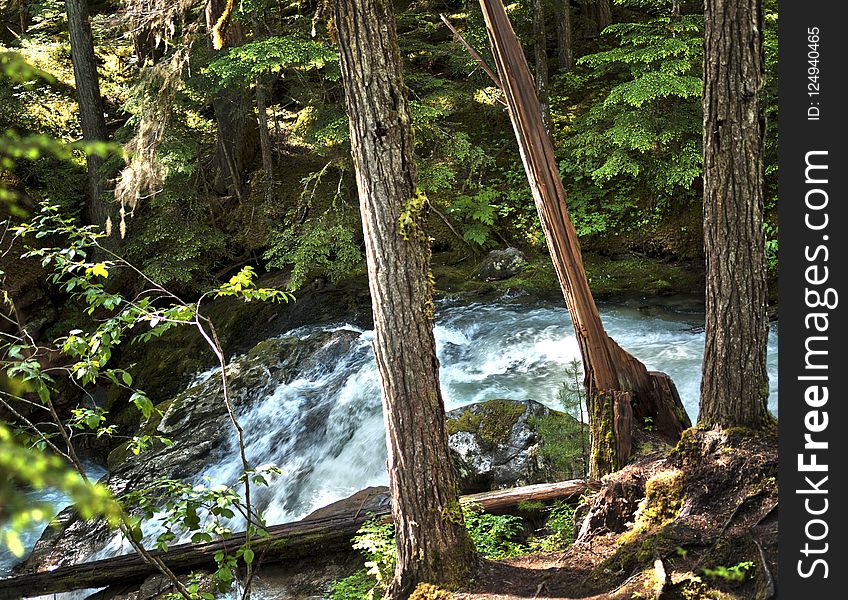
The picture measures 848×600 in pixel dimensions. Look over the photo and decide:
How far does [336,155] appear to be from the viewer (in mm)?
11344

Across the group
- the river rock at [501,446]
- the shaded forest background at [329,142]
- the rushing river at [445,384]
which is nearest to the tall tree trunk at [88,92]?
the shaded forest background at [329,142]

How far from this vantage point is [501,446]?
678 cm

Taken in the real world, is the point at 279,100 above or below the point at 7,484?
above

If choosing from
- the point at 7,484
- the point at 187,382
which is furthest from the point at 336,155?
the point at 7,484

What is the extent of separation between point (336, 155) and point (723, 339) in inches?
322

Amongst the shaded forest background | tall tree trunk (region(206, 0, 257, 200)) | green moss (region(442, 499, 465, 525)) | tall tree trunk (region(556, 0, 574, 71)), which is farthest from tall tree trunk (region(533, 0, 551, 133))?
green moss (region(442, 499, 465, 525))

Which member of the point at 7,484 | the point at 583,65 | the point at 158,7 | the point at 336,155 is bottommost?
the point at 7,484

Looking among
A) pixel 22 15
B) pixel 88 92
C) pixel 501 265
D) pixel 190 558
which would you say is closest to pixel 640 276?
pixel 501 265

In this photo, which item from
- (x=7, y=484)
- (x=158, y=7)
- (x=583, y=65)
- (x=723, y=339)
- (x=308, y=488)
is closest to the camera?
(x=7, y=484)

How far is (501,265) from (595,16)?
9.17 metres

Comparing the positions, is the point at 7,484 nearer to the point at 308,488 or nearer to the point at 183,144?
the point at 308,488

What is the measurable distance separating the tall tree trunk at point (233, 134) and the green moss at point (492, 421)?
7957 mm

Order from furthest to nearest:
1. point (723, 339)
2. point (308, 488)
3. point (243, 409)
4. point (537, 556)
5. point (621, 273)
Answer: point (621, 273)
point (243, 409)
point (308, 488)
point (537, 556)
point (723, 339)

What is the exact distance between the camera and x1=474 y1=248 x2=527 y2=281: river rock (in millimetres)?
11594
